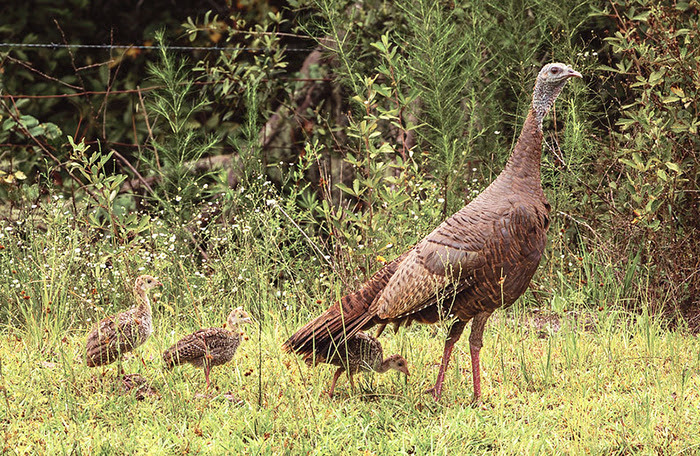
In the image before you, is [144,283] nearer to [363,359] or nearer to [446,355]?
[363,359]

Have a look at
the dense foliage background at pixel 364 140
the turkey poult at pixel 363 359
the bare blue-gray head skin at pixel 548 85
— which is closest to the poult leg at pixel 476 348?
the turkey poult at pixel 363 359

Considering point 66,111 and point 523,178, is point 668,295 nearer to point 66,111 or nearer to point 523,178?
point 523,178

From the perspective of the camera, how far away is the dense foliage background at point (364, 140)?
5.71 metres

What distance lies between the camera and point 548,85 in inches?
181

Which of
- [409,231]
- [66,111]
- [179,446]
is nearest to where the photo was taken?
[179,446]

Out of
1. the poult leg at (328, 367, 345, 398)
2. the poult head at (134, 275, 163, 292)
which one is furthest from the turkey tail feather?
the poult head at (134, 275, 163, 292)

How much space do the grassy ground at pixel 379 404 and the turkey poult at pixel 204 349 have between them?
12 centimetres

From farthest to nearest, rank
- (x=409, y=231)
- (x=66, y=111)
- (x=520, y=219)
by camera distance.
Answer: (x=66, y=111), (x=409, y=231), (x=520, y=219)

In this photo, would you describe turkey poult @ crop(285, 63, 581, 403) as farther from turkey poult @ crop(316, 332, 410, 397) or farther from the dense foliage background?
the dense foliage background

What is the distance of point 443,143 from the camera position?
6.23 metres

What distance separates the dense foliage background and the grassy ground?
25.7 inches

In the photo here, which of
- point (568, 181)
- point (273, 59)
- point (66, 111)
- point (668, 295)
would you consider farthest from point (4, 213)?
point (668, 295)

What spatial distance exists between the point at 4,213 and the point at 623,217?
504 centimetres

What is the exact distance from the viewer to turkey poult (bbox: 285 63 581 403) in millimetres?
4238
